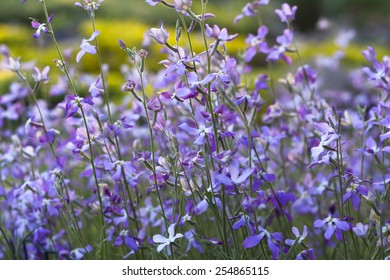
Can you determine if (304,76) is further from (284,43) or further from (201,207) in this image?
(201,207)

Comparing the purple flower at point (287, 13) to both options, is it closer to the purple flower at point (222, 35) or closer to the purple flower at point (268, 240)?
the purple flower at point (222, 35)

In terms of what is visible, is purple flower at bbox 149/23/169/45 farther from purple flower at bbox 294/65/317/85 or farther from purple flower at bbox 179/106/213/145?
purple flower at bbox 294/65/317/85

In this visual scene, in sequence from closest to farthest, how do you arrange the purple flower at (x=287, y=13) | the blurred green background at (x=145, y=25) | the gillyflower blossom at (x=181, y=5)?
the gillyflower blossom at (x=181, y=5)
the purple flower at (x=287, y=13)
the blurred green background at (x=145, y=25)

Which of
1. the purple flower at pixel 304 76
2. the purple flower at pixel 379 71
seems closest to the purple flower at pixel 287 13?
the purple flower at pixel 304 76

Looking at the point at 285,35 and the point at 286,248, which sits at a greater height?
the point at 285,35

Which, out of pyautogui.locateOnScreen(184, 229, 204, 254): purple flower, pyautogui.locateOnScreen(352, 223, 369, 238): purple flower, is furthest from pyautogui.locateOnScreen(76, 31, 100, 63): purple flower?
pyautogui.locateOnScreen(352, 223, 369, 238): purple flower
